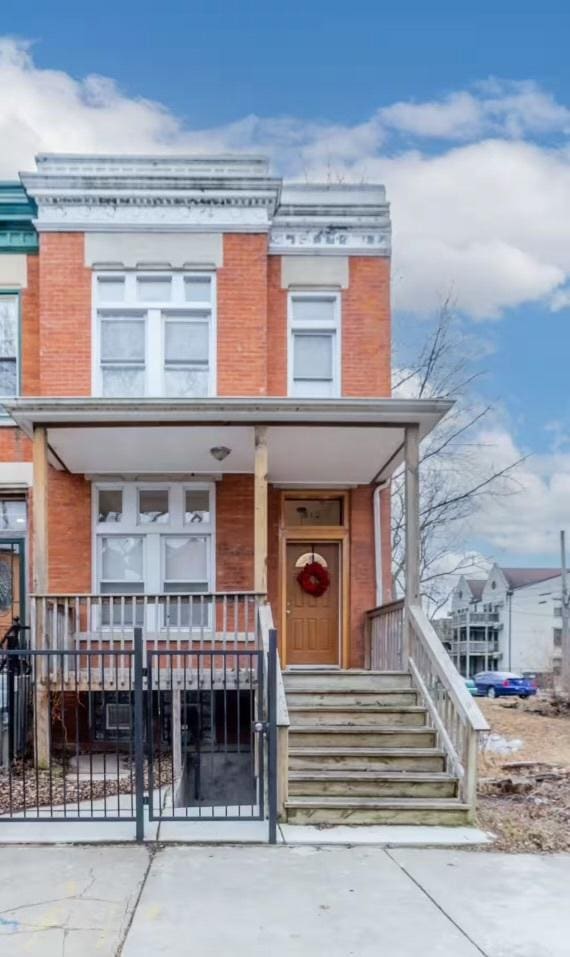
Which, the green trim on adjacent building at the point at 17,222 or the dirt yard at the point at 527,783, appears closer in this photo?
the dirt yard at the point at 527,783

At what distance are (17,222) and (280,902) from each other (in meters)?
11.0

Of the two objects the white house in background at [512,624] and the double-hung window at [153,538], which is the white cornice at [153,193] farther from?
the white house in background at [512,624]

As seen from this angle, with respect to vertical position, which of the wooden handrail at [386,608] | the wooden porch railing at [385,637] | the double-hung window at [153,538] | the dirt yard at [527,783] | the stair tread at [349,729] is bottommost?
the dirt yard at [527,783]

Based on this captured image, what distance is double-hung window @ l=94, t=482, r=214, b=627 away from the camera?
12641mm

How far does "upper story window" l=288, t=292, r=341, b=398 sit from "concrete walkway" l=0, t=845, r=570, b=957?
7.76 metres

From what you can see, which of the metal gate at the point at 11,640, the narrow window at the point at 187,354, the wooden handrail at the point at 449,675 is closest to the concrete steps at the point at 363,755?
the wooden handrail at the point at 449,675

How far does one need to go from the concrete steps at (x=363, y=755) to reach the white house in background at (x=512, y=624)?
2055 inches

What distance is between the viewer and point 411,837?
7410 mm

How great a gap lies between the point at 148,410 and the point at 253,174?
5.07m

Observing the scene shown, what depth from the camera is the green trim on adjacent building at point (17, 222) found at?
43.1 feet

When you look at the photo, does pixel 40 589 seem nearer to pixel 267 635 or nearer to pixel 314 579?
pixel 267 635

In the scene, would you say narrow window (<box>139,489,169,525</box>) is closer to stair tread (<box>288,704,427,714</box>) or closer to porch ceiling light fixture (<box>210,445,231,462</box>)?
porch ceiling light fixture (<box>210,445,231,462</box>)

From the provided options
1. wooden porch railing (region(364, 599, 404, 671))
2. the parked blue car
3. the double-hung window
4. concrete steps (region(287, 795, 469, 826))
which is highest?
the double-hung window

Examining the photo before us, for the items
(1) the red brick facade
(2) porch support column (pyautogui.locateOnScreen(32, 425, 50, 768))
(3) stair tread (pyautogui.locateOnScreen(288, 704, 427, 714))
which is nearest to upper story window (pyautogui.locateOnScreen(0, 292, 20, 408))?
(1) the red brick facade
